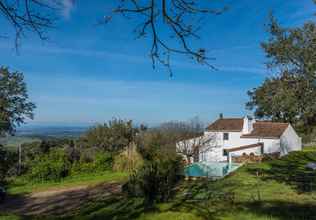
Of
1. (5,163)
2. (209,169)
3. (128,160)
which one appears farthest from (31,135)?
(209,169)

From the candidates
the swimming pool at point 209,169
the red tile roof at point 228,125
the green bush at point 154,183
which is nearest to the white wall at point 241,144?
the red tile roof at point 228,125

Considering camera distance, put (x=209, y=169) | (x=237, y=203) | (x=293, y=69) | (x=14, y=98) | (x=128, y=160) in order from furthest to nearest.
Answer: (x=14, y=98)
(x=209, y=169)
(x=128, y=160)
(x=293, y=69)
(x=237, y=203)

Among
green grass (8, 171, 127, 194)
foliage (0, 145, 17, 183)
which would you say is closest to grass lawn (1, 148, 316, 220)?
green grass (8, 171, 127, 194)

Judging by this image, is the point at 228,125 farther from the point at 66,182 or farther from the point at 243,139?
the point at 66,182

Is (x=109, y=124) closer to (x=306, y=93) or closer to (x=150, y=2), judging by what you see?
(x=306, y=93)

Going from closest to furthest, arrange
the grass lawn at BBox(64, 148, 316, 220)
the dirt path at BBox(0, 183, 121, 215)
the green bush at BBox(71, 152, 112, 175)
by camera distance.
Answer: the grass lawn at BBox(64, 148, 316, 220) → the dirt path at BBox(0, 183, 121, 215) → the green bush at BBox(71, 152, 112, 175)

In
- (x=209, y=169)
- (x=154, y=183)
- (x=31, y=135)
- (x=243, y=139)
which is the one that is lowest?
(x=209, y=169)

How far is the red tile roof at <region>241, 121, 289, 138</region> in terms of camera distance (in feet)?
103

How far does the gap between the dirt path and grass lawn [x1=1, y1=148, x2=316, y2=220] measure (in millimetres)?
1896

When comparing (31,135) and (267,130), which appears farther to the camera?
(267,130)

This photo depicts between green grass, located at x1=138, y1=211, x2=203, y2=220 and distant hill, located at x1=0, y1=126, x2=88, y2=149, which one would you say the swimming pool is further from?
green grass, located at x1=138, y1=211, x2=203, y2=220

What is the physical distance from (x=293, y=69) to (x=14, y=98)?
2562cm

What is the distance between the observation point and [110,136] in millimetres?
33906

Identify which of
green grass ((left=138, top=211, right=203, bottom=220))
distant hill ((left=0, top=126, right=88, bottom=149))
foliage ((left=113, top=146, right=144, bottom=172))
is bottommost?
foliage ((left=113, top=146, right=144, bottom=172))
